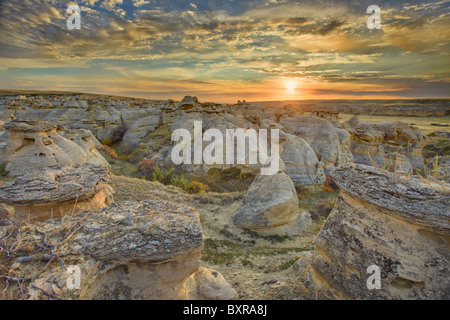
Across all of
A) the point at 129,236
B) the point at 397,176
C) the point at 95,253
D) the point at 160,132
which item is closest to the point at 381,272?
the point at 397,176

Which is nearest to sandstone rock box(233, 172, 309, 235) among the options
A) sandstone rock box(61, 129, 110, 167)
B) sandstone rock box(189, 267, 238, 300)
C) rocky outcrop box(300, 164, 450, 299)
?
rocky outcrop box(300, 164, 450, 299)

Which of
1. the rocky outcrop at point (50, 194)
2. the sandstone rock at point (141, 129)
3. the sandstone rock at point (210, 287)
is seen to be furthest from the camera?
the sandstone rock at point (141, 129)

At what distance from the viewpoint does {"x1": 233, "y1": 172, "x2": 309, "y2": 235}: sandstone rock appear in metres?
10.4

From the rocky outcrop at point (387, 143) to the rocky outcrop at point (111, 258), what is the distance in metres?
25.8

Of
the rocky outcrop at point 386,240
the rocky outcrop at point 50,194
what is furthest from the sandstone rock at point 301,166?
the rocky outcrop at point 50,194

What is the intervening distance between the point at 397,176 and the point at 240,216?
287 inches

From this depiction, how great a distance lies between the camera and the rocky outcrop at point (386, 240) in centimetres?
356

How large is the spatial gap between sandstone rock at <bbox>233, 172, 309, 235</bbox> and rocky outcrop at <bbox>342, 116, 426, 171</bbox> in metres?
17.6

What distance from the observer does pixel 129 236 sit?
11.7 feet

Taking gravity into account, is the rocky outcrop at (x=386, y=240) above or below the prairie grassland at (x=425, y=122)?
below

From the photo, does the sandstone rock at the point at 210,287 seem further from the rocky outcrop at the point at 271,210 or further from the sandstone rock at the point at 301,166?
the sandstone rock at the point at 301,166

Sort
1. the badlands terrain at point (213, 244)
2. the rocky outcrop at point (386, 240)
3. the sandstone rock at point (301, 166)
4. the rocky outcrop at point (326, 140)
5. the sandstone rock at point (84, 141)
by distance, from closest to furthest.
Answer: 1. the badlands terrain at point (213, 244)
2. the rocky outcrop at point (386, 240)
3. the sandstone rock at point (84, 141)
4. the sandstone rock at point (301, 166)
5. the rocky outcrop at point (326, 140)

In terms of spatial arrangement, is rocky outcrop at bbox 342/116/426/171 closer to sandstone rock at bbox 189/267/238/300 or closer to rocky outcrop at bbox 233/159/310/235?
rocky outcrop at bbox 233/159/310/235
